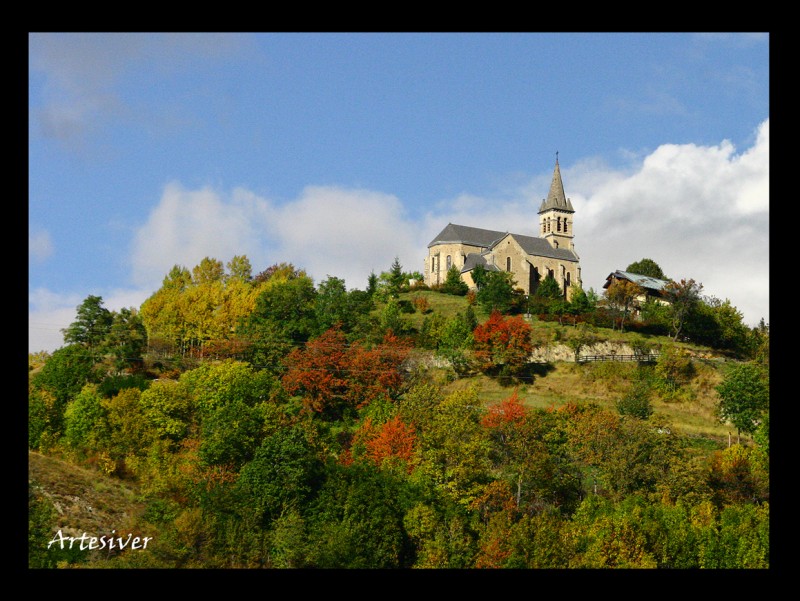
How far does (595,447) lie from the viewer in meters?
35.7

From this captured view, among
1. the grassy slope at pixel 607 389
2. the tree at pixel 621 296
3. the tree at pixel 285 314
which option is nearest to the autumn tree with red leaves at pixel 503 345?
the grassy slope at pixel 607 389

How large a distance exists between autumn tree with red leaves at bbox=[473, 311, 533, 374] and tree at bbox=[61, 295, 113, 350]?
2537cm

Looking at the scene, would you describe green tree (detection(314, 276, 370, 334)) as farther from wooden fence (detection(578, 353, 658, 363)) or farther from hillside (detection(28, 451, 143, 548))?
hillside (detection(28, 451, 143, 548))

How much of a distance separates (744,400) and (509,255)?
4214 centimetres

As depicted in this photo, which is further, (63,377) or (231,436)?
(63,377)

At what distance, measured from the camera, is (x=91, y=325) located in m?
49.4

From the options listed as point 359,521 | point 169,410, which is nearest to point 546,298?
point 169,410

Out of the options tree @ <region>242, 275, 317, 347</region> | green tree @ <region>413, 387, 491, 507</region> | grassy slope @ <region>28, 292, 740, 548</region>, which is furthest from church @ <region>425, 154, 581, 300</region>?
green tree @ <region>413, 387, 491, 507</region>

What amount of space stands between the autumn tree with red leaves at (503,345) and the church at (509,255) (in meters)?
25.8

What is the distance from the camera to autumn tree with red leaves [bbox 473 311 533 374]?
51812 millimetres

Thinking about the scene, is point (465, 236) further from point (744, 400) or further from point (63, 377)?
point (63, 377)

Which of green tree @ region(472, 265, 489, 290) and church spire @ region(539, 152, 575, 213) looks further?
church spire @ region(539, 152, 575, 213)
